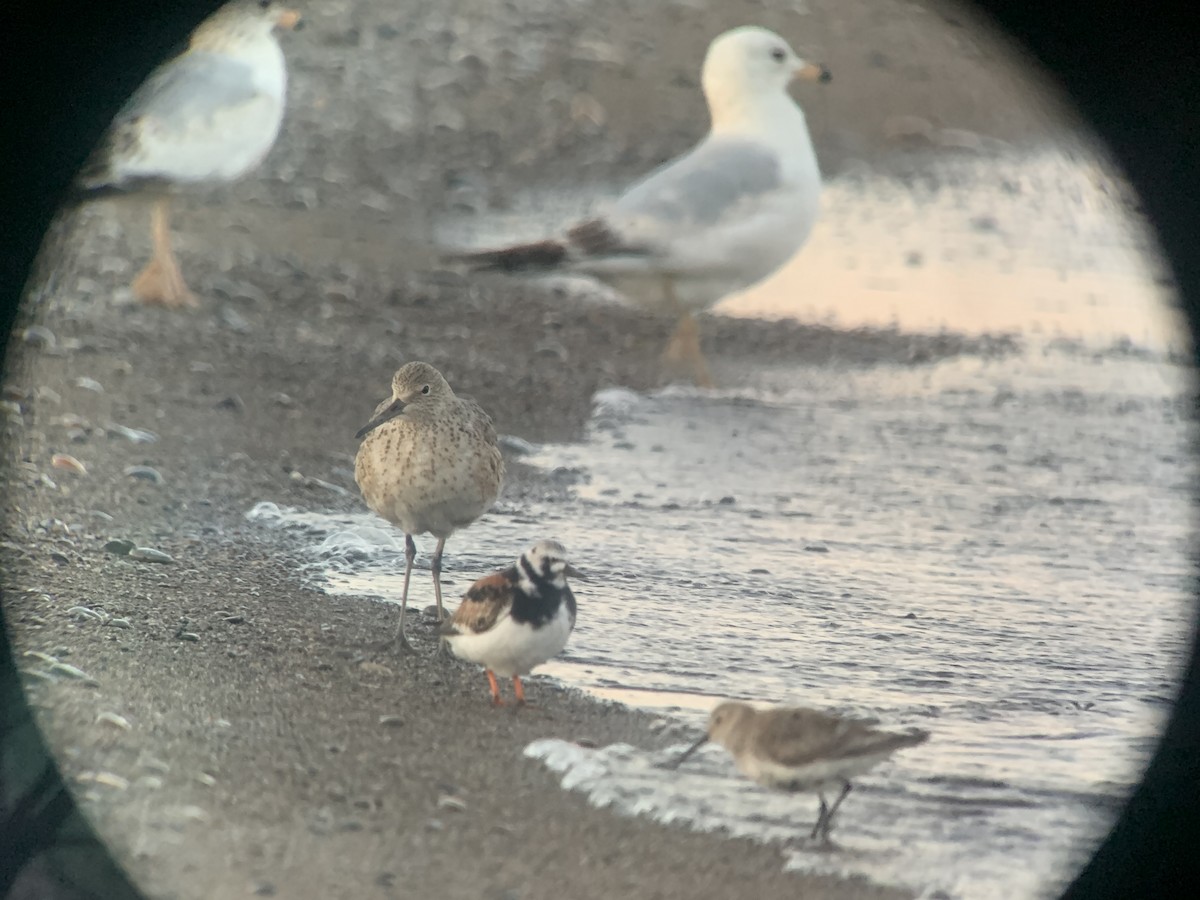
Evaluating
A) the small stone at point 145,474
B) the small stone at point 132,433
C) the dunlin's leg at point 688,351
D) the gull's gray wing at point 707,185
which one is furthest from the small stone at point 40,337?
the dunlin's leg at point 688,351

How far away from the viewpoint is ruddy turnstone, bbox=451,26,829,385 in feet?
13.3

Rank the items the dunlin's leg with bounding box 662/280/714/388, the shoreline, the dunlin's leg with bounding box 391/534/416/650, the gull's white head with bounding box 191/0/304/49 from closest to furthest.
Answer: the shoreline < the dunlin's leg with bounding box 391/534/416/650 < the gull's white head with bounding box 191/0/304/49 < the dunlin's leg with bounding box 662/280/714/388

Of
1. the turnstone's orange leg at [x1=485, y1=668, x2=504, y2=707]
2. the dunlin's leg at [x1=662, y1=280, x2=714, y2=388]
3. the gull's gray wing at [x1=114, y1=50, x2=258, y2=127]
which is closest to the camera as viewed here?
the turnstone's orange leg at [x1=485, y1=668, x2=504, y2=707]

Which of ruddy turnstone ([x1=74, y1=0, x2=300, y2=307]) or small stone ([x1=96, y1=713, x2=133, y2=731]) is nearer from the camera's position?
small stone ([x1=96, y1=713, x2=133, y2=731])

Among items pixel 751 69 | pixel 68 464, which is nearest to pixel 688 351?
pixel 751 69

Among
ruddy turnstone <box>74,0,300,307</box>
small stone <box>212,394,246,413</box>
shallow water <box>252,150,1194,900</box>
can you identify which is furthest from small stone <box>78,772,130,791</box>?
small stone <box>212,394,246,413</box>

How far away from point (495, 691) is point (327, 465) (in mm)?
1071

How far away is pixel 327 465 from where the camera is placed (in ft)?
11.7

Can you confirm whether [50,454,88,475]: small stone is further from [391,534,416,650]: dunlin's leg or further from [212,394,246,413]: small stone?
[391,534,416,650]: dunlin's leg

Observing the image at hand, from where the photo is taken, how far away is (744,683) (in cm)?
281

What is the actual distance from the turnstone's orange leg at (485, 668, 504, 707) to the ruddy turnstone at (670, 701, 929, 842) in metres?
0.43

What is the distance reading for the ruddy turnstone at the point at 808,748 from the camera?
2367 mm

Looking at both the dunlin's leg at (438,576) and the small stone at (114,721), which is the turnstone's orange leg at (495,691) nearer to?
the dunlin's leg at (438,576)

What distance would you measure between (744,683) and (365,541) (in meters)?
0.92
